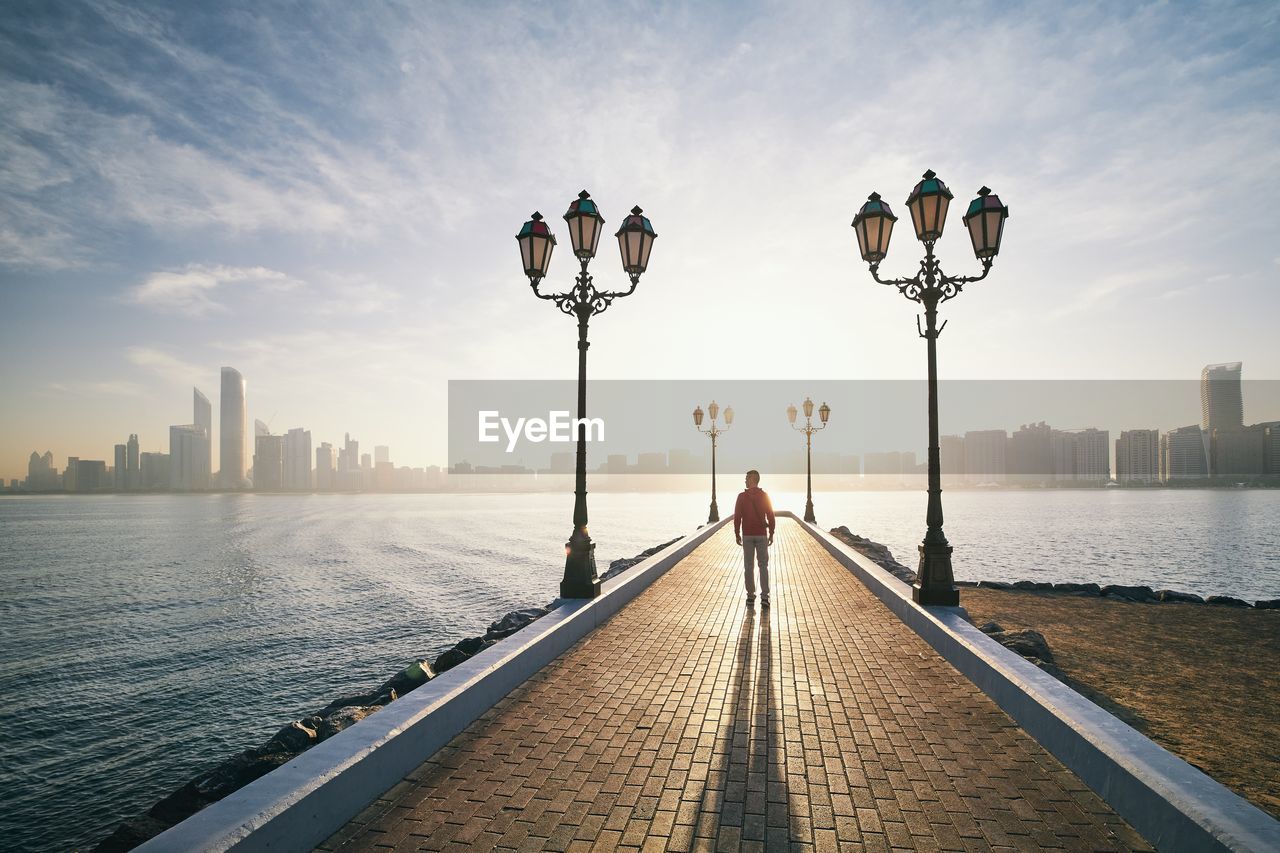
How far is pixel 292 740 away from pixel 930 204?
11.0 metres

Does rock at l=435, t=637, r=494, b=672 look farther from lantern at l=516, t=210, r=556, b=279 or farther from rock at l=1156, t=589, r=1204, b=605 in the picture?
rock at l=1156, t=589, r=1204, b=605

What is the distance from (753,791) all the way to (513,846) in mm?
1506

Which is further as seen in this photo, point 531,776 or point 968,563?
point 968,563

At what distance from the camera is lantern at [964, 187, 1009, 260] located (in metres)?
8.95

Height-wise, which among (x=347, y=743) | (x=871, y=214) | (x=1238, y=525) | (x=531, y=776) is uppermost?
(x=871, y=214)

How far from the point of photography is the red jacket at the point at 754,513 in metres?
9.66

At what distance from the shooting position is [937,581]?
8758 mm

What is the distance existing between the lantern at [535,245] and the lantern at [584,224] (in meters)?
0.37

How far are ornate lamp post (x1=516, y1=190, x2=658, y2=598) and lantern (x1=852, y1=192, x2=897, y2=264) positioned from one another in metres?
3.16

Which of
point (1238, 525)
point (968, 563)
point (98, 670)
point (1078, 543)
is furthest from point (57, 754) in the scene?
point (1238, 525)

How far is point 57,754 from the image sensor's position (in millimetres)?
12312

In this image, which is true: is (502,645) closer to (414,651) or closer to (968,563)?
(414,651)

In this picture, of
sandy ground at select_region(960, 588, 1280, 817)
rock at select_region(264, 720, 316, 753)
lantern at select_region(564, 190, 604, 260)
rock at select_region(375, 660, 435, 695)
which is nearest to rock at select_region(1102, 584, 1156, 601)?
sandy ground at select_region(960, 588, 1280, 817)

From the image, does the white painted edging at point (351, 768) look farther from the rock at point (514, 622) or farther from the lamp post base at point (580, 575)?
the rock at point (514, 622)
